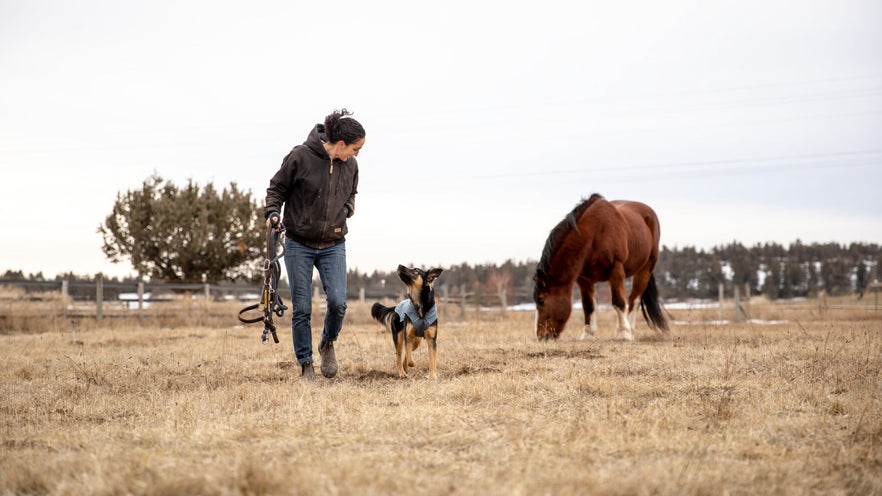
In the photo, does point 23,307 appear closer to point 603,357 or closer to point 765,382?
point 603,357

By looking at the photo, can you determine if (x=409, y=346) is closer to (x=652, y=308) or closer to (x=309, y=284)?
(x=309, y=284)

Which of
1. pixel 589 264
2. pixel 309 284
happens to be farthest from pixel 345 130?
pixel 589 264

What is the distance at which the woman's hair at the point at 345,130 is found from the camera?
239 inches

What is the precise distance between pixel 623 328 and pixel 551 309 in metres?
1.24

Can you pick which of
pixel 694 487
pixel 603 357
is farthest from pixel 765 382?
pixel 694 487

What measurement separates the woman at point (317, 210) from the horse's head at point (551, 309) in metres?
4.69

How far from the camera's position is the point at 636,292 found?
12102 mm

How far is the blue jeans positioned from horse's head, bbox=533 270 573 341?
4636 millimetres

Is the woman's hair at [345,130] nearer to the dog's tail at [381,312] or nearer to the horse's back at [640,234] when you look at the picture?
the dog's tail at [381,312]

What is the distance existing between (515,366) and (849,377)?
2.91 meters

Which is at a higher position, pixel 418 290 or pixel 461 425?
pixel 418 290

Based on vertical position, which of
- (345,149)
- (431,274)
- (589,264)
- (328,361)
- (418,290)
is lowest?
(328,361)

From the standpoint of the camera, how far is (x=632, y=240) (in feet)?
38.5

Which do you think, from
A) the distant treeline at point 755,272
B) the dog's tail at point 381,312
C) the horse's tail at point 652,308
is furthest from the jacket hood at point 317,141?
the distant treeline at point 755,272
